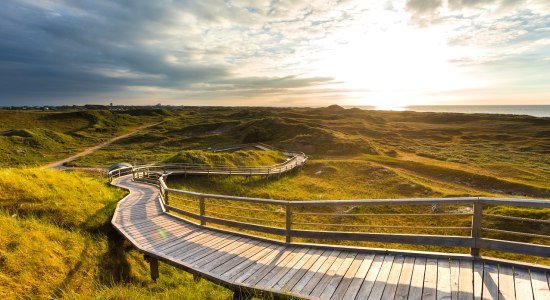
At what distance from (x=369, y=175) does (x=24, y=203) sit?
1293 inches

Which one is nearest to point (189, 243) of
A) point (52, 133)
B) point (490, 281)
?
point (490, 281)

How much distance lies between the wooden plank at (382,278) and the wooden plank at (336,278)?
569mm

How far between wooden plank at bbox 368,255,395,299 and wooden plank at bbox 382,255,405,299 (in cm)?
6

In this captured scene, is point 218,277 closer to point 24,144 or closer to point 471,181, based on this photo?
point 471,181

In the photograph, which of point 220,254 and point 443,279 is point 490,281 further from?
point 220,254

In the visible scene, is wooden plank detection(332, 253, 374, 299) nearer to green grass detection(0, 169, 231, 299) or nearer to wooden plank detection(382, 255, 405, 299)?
wooden plank detection(382, 255, 405, 299)

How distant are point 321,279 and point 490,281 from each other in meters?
3.02

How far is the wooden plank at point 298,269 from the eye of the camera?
5.79m

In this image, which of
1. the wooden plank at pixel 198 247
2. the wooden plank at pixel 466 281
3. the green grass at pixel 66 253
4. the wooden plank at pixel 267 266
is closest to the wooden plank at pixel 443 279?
the wooden plank at pixel 466 281

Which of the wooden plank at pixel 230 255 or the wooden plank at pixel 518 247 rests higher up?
the wooden plank at pixel 518 247

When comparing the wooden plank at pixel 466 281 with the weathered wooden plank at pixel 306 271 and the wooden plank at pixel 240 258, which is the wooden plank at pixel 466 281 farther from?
the wooden plank at pixel 240 258

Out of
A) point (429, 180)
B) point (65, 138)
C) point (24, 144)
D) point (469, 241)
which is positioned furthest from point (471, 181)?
point (65, 138)

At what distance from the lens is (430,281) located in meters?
5.42

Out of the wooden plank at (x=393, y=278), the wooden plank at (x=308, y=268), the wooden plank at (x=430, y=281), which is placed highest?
the wooden plank at (x=430, y=281)
